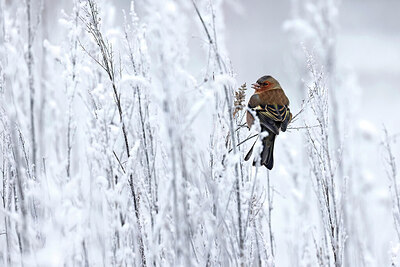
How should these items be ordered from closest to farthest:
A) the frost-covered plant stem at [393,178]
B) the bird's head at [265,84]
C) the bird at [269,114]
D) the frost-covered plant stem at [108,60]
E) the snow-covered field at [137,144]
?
the snow-covered field at [137,144] → the frost-covered plant stem at [108,60] → the frost-covered plant stem at [393,178] → the bird at [269,114] → the bird's head at [265,84]

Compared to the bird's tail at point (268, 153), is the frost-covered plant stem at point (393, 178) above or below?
below

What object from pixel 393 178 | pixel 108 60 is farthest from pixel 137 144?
pixel 393 178

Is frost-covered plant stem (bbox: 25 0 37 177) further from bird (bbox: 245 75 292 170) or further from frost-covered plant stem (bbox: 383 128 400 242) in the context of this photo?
frost-covered plant stem (bbox: 383 128 400 242)

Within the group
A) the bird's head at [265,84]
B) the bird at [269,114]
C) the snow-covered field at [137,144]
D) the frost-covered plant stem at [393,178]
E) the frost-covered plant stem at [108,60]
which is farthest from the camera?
the bird's head at [265,84]

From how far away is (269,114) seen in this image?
13.6ft

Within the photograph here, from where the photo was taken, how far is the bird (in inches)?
158

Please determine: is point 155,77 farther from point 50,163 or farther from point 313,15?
point 313,15

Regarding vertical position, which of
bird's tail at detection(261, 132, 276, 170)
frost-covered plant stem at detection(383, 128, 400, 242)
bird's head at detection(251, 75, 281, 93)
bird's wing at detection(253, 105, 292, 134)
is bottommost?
frost-covered plant stem at detection(383, 128, 400, 242)

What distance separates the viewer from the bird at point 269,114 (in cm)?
402

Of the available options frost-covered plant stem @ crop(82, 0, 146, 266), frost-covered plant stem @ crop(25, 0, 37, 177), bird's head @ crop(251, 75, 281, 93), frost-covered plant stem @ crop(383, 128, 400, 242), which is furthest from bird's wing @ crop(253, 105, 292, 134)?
frost-covered plant stem @ crop(25, 0, 37, 177)

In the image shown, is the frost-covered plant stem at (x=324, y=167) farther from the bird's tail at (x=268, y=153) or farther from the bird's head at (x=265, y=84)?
the bird's head at (x=265, y=84)

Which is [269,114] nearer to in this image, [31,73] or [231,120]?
[231,120]

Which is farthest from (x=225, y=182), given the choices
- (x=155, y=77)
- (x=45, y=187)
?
(x=45, y=187)

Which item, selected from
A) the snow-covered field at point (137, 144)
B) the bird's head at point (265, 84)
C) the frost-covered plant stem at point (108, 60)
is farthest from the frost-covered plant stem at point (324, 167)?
the bird's head at point (265, 84)
